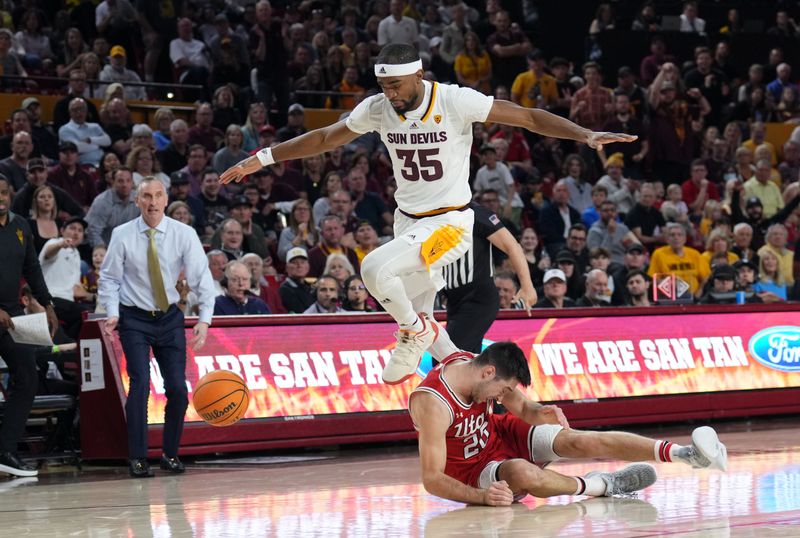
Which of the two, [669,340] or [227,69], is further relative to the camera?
[227,69]

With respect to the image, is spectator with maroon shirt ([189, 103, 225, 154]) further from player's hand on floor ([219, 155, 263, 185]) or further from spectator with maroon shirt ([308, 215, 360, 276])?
player's hand on floor ([219, 155, 263, 185])

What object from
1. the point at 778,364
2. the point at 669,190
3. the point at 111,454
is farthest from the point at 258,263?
the point at 669,190

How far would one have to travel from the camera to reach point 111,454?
36.7 ft

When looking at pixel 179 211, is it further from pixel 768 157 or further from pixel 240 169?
pixel 768 157

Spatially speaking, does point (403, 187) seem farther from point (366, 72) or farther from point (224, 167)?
point (366, 72)

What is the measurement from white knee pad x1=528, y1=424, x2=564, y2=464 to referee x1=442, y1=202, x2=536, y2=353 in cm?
131

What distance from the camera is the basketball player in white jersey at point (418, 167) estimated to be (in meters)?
8.40

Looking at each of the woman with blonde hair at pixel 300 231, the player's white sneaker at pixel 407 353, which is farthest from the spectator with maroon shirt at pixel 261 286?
the player's white sneaker at pixel 407 353

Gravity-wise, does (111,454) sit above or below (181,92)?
below

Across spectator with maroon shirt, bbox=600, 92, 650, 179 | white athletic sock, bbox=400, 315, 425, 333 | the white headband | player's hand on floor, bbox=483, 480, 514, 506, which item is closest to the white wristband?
the white headband

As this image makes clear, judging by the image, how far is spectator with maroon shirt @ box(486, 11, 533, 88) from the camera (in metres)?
24.0

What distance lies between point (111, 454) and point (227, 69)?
33.6 feet

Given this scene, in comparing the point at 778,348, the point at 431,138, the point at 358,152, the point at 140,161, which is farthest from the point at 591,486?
the point at 358,152

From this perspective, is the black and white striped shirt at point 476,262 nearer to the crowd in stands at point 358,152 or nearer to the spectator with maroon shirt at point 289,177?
the crowd in stands at point 358,152
